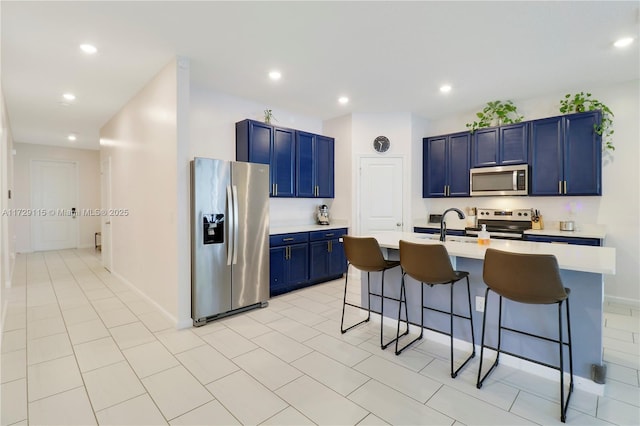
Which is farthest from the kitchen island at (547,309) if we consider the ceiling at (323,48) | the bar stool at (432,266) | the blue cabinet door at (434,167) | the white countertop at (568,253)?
the blue cabinet door at (434,167)

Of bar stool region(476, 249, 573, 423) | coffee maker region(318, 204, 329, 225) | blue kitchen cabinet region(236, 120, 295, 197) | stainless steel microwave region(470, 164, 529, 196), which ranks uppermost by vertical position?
blue kitchen cabinet region(236, 120, 295, 197)

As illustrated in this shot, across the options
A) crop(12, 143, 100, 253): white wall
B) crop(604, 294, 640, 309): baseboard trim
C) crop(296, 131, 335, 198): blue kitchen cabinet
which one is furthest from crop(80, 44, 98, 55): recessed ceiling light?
crop(604, 294, 640, 309): baseboard trim

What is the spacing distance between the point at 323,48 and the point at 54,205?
27.9ft

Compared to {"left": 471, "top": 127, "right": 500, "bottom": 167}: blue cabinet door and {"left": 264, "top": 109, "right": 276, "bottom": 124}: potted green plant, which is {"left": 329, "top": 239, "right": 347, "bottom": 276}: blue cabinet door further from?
{"left": 471, "top": 127, "right": 500, "bottom": 167}: blue cabinet door

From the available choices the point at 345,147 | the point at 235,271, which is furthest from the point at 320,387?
the point at 345,147

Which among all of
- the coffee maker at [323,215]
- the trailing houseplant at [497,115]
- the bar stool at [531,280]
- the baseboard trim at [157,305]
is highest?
the trailing houseplant at [497,115]

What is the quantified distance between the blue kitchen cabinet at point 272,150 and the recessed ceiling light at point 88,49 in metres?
1.72

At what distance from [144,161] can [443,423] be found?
13.2ft

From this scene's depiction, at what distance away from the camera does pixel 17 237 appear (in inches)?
295

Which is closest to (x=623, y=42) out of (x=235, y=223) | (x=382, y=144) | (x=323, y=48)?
(x=323, y=48)

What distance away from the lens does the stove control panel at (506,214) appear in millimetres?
4508

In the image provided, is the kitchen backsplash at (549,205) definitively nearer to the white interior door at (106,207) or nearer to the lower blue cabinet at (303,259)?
Answer: the lower blue cabinet at (303,259)

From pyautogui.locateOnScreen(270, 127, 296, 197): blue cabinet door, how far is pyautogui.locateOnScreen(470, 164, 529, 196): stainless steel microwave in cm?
279

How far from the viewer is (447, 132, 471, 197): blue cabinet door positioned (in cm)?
490
